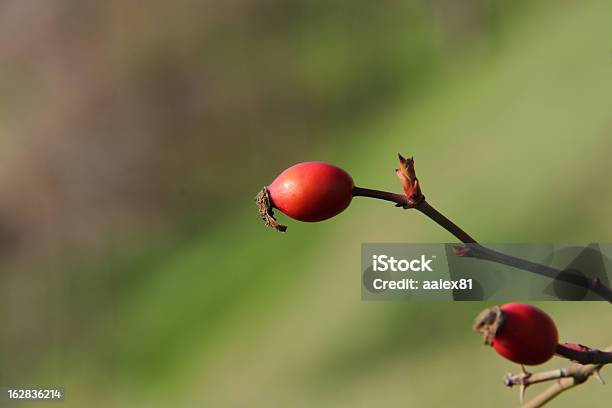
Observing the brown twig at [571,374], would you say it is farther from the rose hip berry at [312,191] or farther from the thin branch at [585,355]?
the rose hip berry at [312,191]

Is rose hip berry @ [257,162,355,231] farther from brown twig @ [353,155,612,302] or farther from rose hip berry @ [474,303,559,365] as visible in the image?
rose hip berry @ [474,303,559,365]

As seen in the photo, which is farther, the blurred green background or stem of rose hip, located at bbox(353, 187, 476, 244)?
the blurred green background

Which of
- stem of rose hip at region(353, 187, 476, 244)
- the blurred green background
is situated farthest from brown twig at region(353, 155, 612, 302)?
the blurred green background

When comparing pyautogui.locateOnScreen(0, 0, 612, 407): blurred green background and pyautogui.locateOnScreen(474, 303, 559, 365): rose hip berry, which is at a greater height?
pyautogui.locateOnScreen(0, 0, 612, 407): blurred green background

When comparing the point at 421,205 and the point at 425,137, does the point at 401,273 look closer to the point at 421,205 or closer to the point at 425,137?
the point at 421,205

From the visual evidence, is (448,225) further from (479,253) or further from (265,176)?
(265,176)

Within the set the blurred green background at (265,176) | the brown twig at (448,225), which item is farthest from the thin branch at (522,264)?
the blurred green background at (265,176)

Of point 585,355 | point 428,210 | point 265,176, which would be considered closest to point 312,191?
point 428,210
